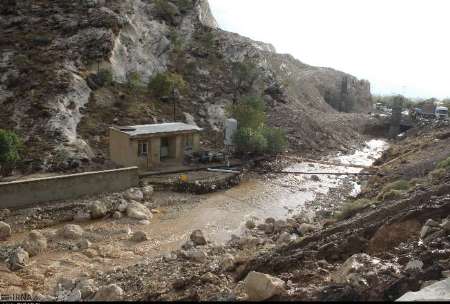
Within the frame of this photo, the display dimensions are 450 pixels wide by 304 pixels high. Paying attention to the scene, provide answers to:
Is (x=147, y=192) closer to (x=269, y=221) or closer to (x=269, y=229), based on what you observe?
(x=269, y=221)

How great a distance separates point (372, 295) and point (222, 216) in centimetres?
1295

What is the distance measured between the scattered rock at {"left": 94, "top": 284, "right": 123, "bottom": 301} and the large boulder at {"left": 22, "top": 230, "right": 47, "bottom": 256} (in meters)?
5.92

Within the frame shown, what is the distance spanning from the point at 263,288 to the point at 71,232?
10.9 meters

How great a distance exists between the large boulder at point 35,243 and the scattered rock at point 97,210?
2.83 m

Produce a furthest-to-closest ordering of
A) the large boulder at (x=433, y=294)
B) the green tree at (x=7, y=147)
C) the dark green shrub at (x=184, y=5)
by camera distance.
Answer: the dark green shrub at (x=184, y=5) → the green tree at (x=7, y=147) → the large boulder at (x=433, y=294)

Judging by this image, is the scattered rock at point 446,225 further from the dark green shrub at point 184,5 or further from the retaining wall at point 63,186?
the dark green shrub at point 184,5

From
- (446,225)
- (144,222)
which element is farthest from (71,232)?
(446,225)

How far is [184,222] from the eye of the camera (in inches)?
746

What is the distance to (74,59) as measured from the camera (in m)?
33.0

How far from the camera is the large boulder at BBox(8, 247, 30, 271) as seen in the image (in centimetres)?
1369

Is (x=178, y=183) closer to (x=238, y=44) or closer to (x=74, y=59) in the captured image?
(x=74, y=59)

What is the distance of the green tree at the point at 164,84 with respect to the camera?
112 ft

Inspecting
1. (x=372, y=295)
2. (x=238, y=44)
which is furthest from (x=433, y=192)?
(x=238, y=44)

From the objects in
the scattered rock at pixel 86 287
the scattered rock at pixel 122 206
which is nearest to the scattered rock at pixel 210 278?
the scattered rock at pixel 86 287
